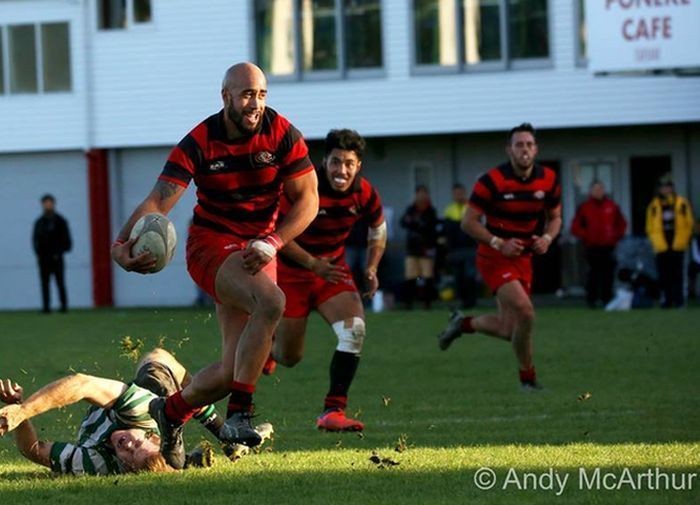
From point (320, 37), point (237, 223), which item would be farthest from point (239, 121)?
point (320, 37)

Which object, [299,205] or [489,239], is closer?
[299,205]

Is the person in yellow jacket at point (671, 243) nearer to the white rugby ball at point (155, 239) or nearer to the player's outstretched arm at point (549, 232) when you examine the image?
the player's outstretched arm at point (549, 232)

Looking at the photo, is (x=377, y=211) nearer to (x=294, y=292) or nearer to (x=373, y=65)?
(x=294, y=292)

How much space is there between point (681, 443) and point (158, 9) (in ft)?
96.2

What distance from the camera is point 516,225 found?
1468cm

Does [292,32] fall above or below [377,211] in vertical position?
above

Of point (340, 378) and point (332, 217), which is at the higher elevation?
point (332, 217)

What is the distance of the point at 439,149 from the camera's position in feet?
123

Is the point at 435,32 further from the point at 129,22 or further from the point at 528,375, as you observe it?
the point at 528,375

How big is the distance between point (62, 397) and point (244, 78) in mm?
1917

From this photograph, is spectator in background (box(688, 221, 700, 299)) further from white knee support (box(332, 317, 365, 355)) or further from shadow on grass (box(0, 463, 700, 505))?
shadow on grass (box(0, 463, 700, 505))

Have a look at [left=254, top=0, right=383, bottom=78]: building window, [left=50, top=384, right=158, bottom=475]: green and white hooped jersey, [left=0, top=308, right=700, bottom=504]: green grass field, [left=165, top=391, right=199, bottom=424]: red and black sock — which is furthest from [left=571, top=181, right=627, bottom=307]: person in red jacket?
[left=50, top=384, right=158, bottom=475]: green and white hooped jersey

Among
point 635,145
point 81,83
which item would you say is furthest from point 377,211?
point 81,83

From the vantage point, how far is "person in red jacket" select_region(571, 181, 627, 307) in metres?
29.4
